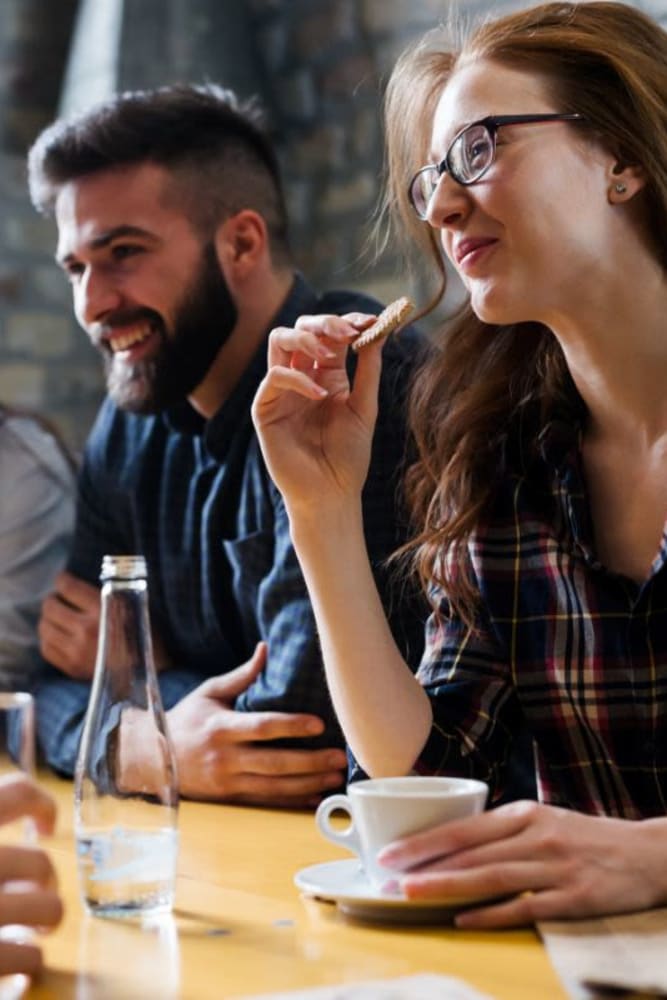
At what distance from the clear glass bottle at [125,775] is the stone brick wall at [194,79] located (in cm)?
248

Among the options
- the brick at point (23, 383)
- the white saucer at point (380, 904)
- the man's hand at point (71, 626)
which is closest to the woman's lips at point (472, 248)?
the white saucer at point (380, 904)

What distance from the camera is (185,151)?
2389 millimetres

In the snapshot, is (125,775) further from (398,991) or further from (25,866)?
(398,991)

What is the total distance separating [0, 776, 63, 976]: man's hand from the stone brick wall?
8.70ft

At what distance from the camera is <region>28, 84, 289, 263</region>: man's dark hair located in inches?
91.2

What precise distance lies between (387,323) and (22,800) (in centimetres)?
69

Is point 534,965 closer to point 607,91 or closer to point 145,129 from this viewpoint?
point 607,91

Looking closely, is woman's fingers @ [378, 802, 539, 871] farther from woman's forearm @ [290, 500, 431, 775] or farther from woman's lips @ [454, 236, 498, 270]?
woman's lips @ [454, 236, 498, 270]

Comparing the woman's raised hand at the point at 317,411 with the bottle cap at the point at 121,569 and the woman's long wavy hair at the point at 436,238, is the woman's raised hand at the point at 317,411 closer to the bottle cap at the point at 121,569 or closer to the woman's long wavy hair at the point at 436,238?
the woman's long wavy hair at the point at 436,238

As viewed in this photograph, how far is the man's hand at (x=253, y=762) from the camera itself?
66.2 inches

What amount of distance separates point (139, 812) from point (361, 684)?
429 mm

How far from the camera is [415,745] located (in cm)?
140

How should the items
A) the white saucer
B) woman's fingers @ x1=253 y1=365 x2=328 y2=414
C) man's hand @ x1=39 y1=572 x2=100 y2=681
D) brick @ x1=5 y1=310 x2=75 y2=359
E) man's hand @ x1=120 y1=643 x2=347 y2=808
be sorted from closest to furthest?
the white saucer, woman's fingers @ x1=253 y1=365 x2=328 y2=414, man's hand @ x1=120 y1=643 x2=347 y2=808, man's hand @ x1=39 y1=572 x2=100 y2=681, brick @ x1=5 y1=310 x2=75 y2=359

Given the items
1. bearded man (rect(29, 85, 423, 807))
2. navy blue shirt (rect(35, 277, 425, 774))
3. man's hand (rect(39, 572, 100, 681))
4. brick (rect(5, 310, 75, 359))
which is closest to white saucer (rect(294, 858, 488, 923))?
navy blue shirt (rect(35, 277, 425, 774))
